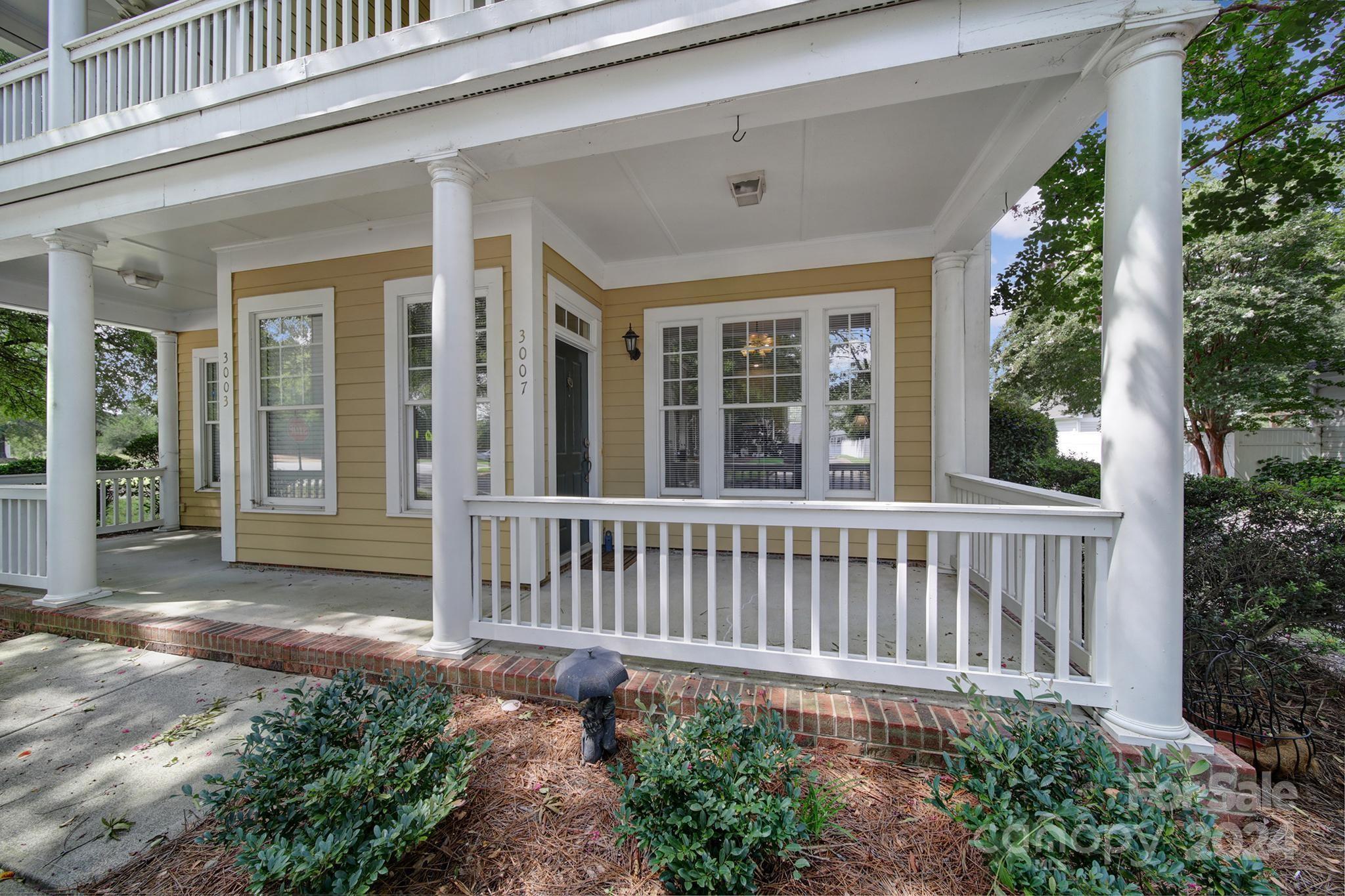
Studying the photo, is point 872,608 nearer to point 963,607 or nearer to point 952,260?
point 963,607

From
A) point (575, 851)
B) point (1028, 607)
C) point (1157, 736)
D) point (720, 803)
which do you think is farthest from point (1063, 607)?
point (575, 851)

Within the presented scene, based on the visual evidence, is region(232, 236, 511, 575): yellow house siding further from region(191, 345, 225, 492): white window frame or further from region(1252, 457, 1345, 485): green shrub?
region(1252, 457, 1345, 485): green shrub

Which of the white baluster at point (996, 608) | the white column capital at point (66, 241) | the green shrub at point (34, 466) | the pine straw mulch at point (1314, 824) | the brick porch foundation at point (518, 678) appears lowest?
the pine straw mulch at point (1314, 824)

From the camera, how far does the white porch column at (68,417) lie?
360 centimetres

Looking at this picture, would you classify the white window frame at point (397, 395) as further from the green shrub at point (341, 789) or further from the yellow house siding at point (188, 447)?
the yellow house siding at point (188, 447)

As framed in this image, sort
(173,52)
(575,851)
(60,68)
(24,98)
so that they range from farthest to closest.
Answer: (24,98) < (60,68) < (173,52) < (575,851)

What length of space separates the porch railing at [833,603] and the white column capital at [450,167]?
1.68 m

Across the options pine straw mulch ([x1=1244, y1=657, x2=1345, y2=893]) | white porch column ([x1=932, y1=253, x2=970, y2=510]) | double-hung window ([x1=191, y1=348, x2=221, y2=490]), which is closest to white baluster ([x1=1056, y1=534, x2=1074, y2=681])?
pine straw mulch ([x1=1244, y1=657, x2=1345, y2=893])

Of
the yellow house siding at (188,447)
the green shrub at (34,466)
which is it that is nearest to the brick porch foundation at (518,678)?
the yellow house siding at (188,447)

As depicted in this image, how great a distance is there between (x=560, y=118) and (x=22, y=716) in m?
3.81

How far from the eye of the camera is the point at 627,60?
2.31 m

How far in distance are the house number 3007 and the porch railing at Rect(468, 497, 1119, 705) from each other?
1.09 m

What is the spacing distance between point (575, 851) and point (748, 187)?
3772mm

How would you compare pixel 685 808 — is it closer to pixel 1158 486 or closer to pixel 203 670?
pixel 1158 486
